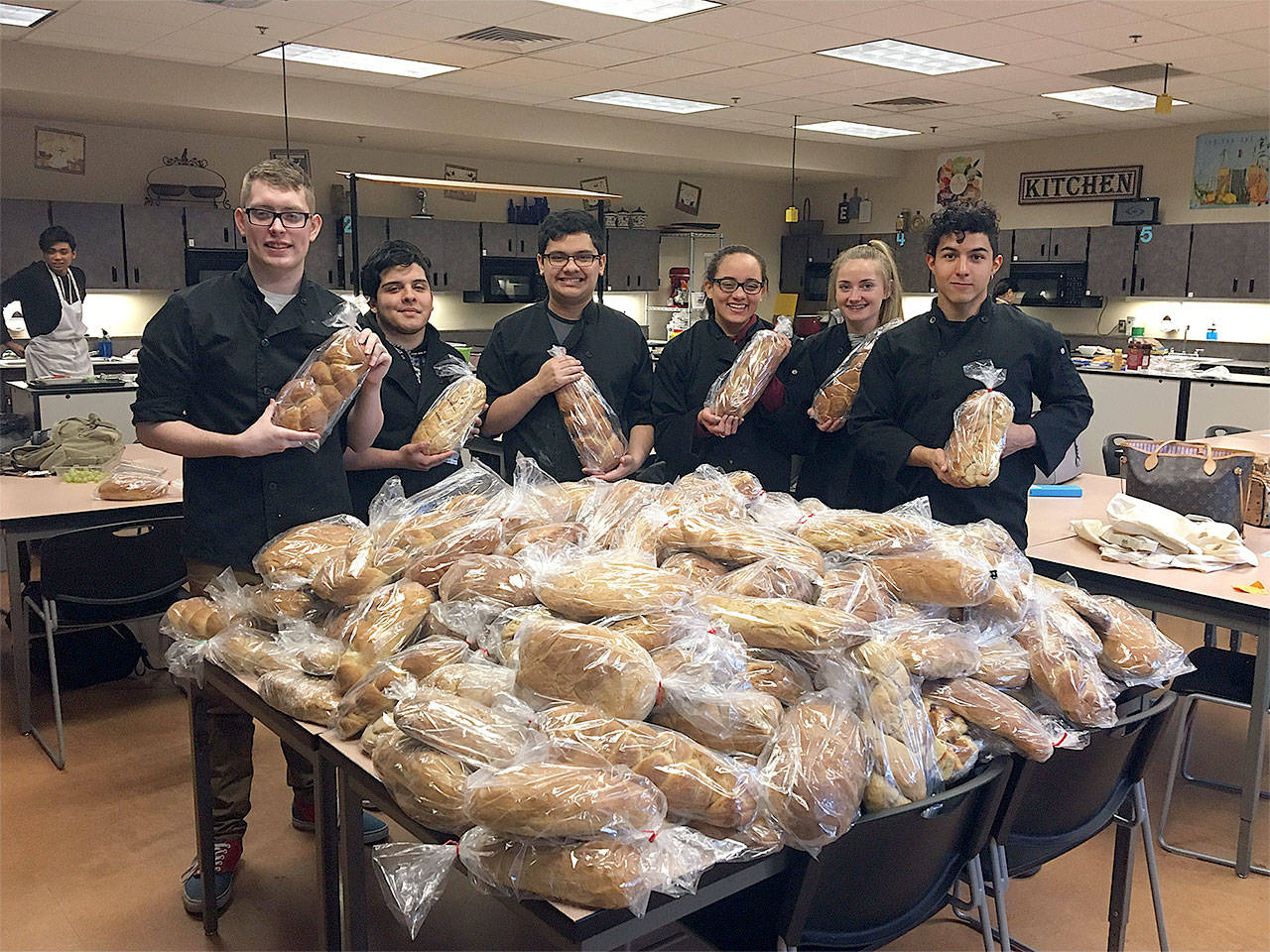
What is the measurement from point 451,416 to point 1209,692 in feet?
7.31

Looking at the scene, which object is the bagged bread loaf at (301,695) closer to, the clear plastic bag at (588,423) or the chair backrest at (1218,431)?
the clear plastic bag at (588,423)

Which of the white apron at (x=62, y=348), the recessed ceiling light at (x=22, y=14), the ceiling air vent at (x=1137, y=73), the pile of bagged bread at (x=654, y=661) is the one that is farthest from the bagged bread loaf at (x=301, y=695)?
the ceiling air vent at (x=1137, y=73)

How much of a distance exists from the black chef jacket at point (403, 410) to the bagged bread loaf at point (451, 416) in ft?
0.31

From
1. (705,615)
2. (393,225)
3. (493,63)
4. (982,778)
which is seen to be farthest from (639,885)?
(393,225)

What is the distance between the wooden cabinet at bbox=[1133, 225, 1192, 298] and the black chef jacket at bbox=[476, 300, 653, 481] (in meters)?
8.33

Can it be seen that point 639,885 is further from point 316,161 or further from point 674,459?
point 316,161

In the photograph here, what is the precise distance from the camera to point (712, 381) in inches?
127

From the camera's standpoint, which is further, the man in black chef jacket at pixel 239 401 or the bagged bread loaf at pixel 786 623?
the man in black chef jacket at pixel 239 401

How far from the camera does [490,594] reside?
1720 millimetres

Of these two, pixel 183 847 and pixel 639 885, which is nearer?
pixel 639 885

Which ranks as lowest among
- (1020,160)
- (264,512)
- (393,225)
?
(264,512)

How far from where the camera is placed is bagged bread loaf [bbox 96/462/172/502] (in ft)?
11.6

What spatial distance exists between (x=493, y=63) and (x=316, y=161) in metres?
3.13

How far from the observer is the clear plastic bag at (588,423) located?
2.96 m
